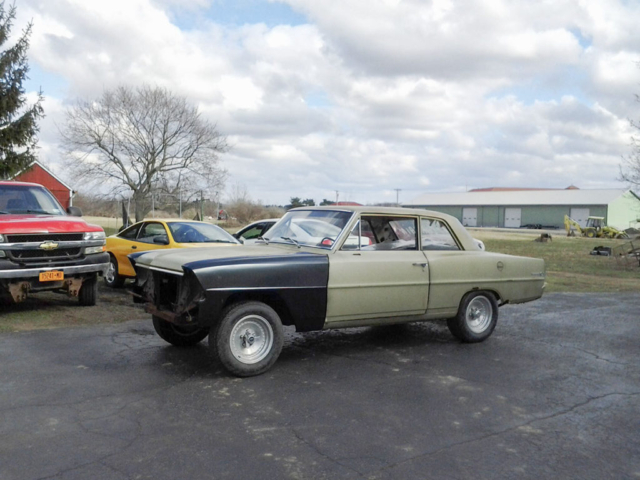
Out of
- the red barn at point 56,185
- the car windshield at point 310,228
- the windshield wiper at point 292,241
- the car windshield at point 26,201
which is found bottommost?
the windshield wiper at point 292,241

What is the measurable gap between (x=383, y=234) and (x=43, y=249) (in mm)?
5097

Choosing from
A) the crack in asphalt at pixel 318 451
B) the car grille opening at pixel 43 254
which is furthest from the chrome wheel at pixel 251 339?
the car grille opening at pixel 43 254

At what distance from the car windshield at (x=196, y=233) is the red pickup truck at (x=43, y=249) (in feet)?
5.46

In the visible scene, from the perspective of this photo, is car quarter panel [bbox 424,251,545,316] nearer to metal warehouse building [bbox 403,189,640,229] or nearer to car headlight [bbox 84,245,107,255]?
car headlight [bbox 84,245,107,255]

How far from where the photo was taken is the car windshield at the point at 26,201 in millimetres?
9570

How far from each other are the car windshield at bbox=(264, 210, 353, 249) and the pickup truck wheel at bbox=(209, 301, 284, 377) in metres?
1.14

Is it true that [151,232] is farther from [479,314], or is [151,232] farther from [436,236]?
[479,314]

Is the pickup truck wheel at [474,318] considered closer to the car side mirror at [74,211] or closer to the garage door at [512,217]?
the car side mirror at [74,211]

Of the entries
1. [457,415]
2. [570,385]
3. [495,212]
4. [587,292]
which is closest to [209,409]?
[457,415]

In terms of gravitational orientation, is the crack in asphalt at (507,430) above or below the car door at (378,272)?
below

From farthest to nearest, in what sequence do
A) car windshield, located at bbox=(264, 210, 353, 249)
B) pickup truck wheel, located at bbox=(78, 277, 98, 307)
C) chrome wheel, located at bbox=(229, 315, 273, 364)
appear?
pickup truck wheel, located at bbox=(78, 277, 98, 307)
car windshield, located at bbox=(264, 210, 353, 249)
chrome wheel, located at bbox=(229, 315, 273, 364)

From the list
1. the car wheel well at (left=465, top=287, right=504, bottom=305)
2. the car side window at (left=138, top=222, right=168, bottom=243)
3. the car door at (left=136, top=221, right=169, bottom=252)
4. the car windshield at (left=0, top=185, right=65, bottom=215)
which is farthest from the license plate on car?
the car wheel well at (left=465, top=287, right=504, bottom=305)

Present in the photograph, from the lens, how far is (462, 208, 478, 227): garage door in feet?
284

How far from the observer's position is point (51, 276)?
8.59m
